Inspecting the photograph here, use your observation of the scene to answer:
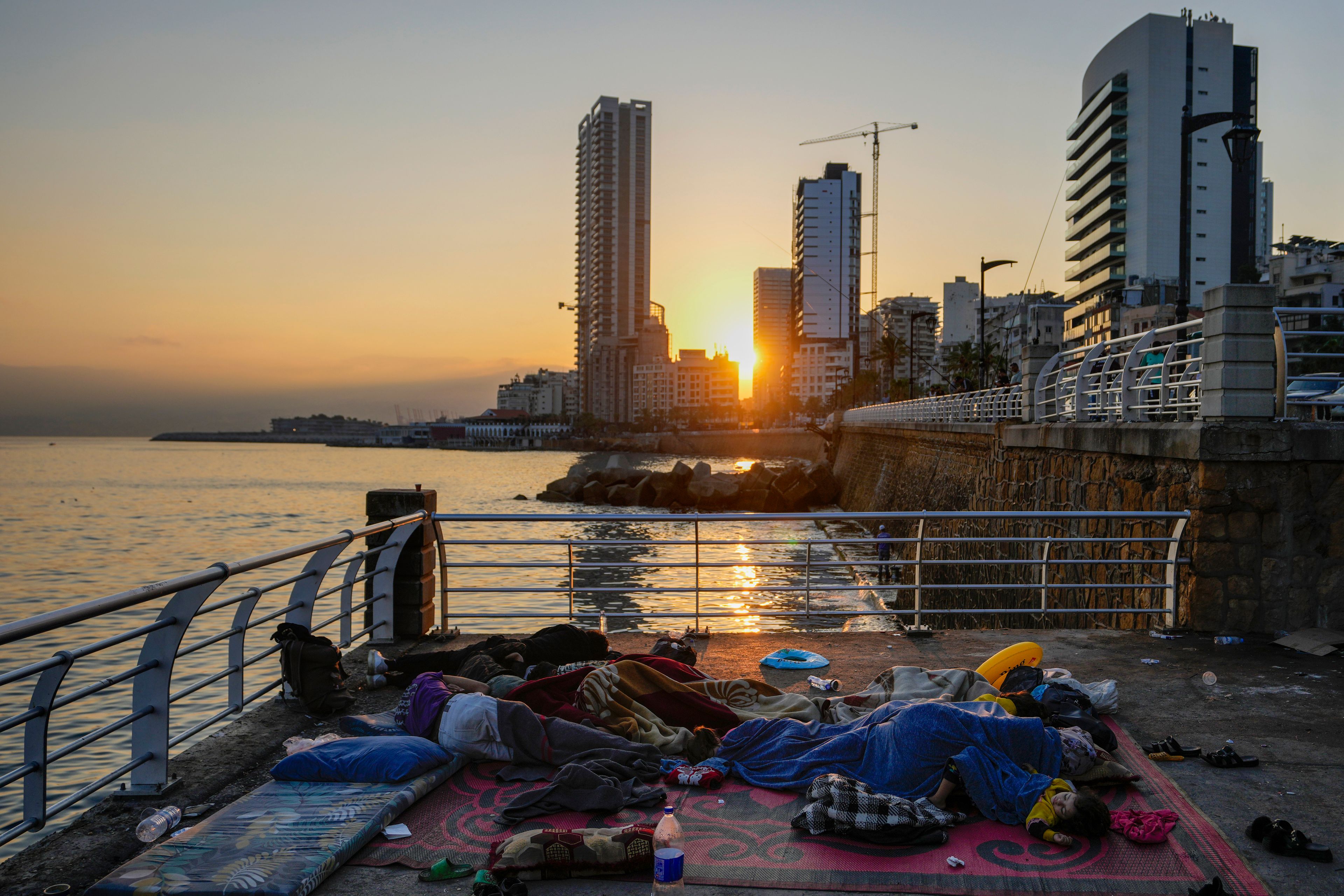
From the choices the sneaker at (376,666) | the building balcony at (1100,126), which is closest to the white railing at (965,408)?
the sneaker at (376,666)

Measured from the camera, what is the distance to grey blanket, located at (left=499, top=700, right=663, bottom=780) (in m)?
4.79

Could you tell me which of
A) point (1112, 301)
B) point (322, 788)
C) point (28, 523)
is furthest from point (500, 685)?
point (1112, 301)

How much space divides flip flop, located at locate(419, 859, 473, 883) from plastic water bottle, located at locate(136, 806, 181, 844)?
139 cm

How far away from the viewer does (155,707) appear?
15.2 feet

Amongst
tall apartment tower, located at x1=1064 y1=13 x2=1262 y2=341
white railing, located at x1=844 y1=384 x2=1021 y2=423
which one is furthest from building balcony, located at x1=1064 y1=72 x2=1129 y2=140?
white railing, located at x1=844 y1=384 x2=1021 y2=423

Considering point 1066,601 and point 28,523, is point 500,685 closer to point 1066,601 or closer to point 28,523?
point 1066,601

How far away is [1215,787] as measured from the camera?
4.76 meters

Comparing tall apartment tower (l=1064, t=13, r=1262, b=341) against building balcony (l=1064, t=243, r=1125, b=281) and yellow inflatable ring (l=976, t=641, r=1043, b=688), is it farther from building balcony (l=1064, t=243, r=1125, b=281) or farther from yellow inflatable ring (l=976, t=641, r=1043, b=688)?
yellow inflatable ring (l=976, t=641, r=1043, b=688)

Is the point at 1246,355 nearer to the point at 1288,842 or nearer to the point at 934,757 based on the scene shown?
the point at 1288,842

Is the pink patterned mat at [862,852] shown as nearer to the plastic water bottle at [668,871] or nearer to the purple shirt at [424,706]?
the plastic water bottle at [668,871]

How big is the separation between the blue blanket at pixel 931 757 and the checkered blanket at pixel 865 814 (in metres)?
0.17

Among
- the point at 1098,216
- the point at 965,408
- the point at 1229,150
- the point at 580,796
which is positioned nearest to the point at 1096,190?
the point at 1098,216

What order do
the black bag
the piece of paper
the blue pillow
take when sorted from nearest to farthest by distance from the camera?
the blue pillow
the black bag
the piece of paper

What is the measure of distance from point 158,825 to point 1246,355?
9.56 m
